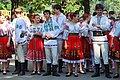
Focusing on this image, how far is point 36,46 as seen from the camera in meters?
9.39

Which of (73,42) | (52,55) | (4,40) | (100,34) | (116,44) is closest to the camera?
(100,34)

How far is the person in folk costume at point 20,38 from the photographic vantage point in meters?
9.15

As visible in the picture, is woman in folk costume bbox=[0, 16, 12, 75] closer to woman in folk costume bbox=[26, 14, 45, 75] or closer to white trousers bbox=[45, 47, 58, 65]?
woman in folk costume bbox=[26, 14, 45, 75]

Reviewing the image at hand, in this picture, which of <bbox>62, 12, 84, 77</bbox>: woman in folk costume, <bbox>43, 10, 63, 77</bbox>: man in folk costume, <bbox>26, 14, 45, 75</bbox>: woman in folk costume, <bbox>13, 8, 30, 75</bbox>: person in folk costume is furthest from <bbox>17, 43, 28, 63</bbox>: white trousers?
<bbox>62, 12, 84, 77</bbox>: woman in folk costume

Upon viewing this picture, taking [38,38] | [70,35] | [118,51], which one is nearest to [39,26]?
[38,38]

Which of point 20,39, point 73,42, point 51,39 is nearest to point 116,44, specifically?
point 73,42

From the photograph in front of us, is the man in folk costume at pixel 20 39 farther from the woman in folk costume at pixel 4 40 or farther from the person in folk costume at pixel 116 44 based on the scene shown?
the person in folk costume at pixel 116 44

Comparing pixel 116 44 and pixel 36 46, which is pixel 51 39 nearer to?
pixel 36 46

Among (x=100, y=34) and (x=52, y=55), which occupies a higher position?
(x=100, y=34)

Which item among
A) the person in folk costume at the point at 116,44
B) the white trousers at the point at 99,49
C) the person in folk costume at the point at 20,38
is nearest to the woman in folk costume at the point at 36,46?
the person in folk costume at the point at 20,38

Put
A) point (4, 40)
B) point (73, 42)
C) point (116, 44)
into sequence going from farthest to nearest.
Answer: point (4, 40), point (73, 42), point (116, 44)

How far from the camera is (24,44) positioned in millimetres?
9344

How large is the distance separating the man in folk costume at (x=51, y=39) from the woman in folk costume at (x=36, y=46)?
27 centimetres

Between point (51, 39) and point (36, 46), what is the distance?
1.94 feet
